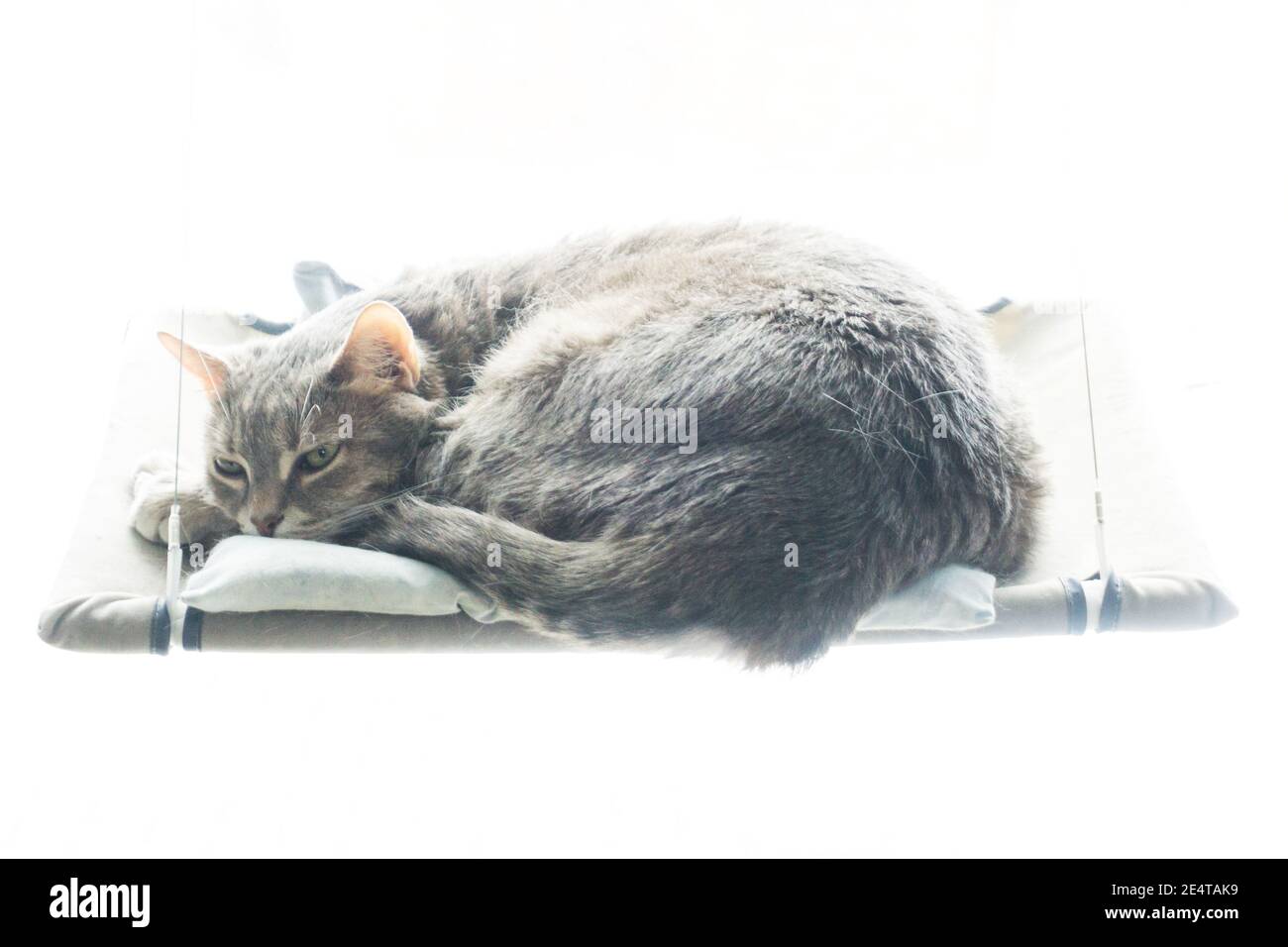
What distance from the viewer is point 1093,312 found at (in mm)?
1772

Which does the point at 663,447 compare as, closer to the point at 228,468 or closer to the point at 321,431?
the point at 321,431

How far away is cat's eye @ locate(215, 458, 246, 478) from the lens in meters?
1.31

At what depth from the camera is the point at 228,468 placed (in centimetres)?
131

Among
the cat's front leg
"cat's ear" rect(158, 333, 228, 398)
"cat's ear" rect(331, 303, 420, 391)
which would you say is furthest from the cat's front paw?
"cat's ear" rect(331, 303, 420, 391)

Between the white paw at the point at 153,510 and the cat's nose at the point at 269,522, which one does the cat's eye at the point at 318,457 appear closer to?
the cat's nose at the point at 269,522

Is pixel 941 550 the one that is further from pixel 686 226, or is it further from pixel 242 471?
pixel 242 471

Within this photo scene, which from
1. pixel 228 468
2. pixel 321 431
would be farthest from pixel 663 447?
pixel 228 468

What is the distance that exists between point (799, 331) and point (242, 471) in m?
0.75

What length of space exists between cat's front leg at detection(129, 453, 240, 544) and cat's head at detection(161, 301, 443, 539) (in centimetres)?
3

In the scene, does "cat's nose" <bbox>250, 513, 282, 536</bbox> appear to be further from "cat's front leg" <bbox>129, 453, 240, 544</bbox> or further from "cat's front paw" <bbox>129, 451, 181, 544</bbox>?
"cat's front paw" <bbox>129, 451, 181, 544</bbox>

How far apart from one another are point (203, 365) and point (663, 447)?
0.65 m

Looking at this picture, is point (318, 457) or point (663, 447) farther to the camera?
point (318, 457)

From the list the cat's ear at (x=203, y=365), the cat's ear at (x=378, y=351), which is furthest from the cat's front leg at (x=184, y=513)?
the cat's ear at (x=378, y=351)

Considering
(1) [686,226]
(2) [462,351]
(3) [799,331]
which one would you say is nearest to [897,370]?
(3) [799,331]
